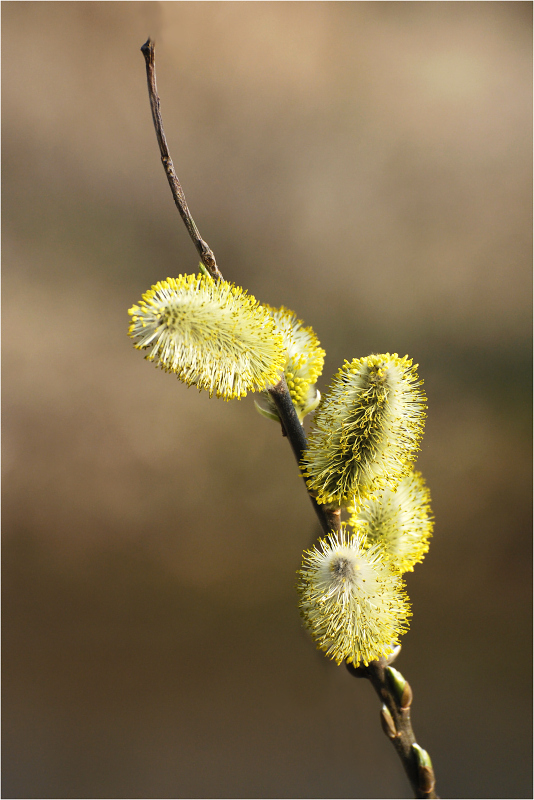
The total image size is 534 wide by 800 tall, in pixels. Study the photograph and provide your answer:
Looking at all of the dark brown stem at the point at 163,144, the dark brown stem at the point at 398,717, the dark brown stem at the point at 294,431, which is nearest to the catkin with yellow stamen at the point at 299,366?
the dark brown stem at the point at 294,431

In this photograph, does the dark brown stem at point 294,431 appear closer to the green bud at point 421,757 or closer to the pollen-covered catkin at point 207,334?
the pollen-covered catkin at point 207,334

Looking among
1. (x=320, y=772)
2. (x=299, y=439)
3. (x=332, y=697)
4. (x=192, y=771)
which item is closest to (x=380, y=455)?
(x=299, y=439)

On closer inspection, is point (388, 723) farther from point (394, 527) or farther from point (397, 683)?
point (394, 527)

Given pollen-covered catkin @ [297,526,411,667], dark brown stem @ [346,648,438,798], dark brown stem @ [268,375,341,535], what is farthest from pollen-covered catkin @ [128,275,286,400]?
dark brown stem @ [346,648,438,798]

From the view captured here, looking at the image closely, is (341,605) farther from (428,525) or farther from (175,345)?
(175,345)

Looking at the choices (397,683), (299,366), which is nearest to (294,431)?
(299,366)

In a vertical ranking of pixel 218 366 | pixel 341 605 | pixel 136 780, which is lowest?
pixel 136 780

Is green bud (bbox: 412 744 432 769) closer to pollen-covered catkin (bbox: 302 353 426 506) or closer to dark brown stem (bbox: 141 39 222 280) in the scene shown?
pollen-covered catkin (bbox: 302 353 426 506)
